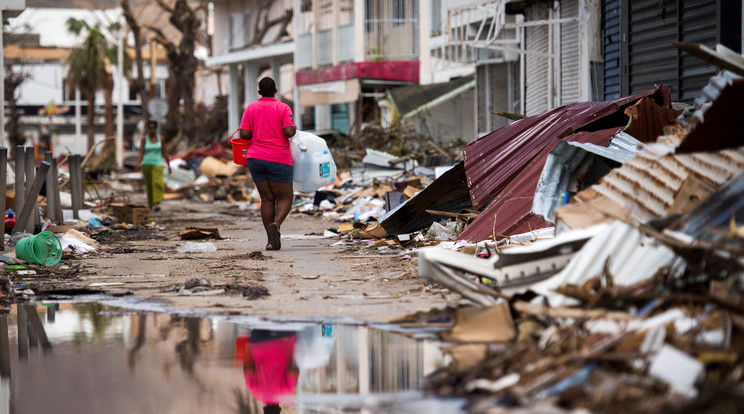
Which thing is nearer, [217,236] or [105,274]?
[105,274]

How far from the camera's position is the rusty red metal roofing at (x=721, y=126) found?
18.1ft

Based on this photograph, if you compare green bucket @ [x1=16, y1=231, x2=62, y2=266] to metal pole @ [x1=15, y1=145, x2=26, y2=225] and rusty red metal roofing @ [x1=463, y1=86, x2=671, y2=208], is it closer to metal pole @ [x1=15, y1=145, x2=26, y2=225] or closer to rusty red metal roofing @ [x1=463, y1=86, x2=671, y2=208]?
metal pole @ [x1=15, y1=145, x2=26, y2=225]

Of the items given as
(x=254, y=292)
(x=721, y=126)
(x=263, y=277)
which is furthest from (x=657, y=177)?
(x=263, y=277)

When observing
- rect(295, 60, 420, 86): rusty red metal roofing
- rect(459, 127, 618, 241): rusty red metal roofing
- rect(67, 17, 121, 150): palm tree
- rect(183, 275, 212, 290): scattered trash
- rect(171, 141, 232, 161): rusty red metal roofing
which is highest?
rect(67, 17, 121, 150): palm tree

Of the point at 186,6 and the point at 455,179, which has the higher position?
the point at 186,6

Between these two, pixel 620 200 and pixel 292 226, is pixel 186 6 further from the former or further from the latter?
pixel 620 200

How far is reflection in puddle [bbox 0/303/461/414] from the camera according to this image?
409cm

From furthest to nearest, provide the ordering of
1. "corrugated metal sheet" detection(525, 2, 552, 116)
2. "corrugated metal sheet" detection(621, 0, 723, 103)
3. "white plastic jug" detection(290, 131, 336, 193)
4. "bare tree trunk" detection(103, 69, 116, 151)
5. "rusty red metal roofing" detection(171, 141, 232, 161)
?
"bare tree trunk" detection(103, 69, 116, 151)
"rusty red metal roofing" detection(171, 141, 232, 161)
"corrugated metal sheet" detection(525, 2, 552, 116)
"white plastic jug" detection(290, 131, 336, 193)
"corrugated metal sheet" detection(621, 0, 723, 103)

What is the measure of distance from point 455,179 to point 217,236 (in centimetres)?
317

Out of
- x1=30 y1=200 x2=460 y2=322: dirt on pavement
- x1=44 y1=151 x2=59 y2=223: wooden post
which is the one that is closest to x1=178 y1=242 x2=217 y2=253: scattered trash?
x1=30 y1=200 x2=460 y2=322: dirt on pavement

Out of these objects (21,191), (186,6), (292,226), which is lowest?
(292,226)

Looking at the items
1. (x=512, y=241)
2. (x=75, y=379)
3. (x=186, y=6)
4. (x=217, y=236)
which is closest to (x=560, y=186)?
(x=512, y=241)

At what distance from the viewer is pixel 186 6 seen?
41281mm

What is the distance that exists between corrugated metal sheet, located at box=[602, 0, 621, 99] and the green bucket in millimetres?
8129
